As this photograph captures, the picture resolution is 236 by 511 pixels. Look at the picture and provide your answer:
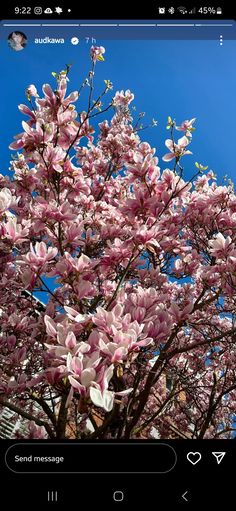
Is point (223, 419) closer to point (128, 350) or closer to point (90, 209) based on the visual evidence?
point (90, 209)

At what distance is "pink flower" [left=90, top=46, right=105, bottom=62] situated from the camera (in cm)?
196

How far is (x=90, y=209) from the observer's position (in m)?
3.47

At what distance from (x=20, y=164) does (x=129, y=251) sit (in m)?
1.78

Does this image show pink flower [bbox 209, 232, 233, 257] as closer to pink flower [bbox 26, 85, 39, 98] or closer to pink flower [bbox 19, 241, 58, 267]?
pink flower [bbox 19, 241, 58, 267]

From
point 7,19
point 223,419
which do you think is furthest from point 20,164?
point 223,419

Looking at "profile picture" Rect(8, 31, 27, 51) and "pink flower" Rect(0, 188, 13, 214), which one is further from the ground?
"profile picture" Rect(8, 31, 27, 51)
